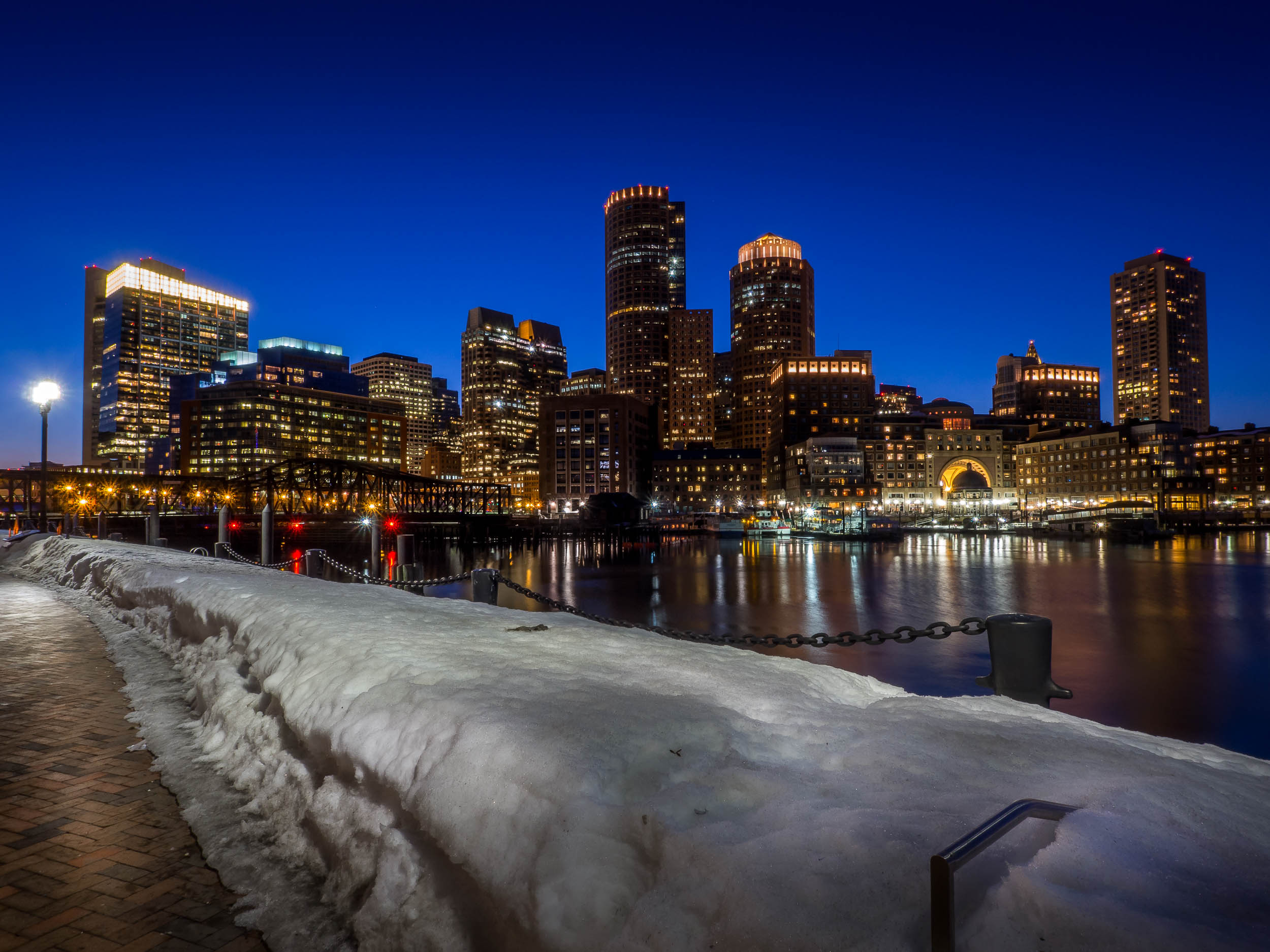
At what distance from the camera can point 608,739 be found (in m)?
3.62

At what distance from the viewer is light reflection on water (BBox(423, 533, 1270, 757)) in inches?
634

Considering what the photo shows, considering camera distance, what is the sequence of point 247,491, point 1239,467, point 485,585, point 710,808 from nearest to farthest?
point 710,808
point 485,585
point 247,491
point 1239,467

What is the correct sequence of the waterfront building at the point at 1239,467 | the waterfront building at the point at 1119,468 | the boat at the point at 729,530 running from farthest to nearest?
1. the waterfront building at the point at 1239,467
2. the waterfront building at the point at 1119,468
3. the boat at the point at 729,530

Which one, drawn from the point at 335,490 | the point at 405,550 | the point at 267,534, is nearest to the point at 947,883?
the point at 405,550

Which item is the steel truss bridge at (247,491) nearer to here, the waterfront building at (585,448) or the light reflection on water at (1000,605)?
the waterfront building at (585,448)

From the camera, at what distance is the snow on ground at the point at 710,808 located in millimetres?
2371

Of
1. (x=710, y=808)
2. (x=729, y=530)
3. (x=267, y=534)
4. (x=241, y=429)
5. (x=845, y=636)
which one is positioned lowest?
(x=729, y=530)

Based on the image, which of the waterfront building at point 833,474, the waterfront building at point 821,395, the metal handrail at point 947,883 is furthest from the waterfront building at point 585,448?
the metal handrail at point 947,883

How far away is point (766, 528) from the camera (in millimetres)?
122312

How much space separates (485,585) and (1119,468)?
597 ft

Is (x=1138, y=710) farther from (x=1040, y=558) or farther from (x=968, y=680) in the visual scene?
(x=1040, y=558)

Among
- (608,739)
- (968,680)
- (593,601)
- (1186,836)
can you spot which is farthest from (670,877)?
(593,601)

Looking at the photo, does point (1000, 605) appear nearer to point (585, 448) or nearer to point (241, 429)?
point (585, 448)

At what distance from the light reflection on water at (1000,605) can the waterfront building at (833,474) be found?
3599 inches
